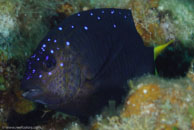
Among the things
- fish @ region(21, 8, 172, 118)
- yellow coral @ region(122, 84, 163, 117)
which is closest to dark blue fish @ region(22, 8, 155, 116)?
fish @ region(21, 8, 172, 118)

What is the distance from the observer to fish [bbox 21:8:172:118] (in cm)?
298

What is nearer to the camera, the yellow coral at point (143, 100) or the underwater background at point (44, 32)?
the yellow coral at point (143, 100)

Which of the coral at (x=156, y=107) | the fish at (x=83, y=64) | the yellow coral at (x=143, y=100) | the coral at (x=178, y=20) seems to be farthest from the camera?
the coral at (x=178, y=20)

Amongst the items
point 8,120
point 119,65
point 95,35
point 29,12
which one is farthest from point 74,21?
point 8,120

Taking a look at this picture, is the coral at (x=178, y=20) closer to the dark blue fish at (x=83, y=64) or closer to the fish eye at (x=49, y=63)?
the dark blue fish at (x=83, y=64)

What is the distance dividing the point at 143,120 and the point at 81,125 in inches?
44.4

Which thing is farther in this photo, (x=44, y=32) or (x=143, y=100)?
(x=44, y=32)

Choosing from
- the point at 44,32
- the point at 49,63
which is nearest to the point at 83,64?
the point at 49,63

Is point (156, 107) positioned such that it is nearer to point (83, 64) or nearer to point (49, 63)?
point (83, 64)

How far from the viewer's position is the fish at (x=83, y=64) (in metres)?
2.98

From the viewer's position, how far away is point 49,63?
303 centimetres

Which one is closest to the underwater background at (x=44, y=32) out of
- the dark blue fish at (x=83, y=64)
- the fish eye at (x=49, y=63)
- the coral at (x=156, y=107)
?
the dark blue fish at (x=83, y=64)

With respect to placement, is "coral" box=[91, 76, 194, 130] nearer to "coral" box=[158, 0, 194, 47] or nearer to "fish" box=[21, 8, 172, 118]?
"fish" box=[21, 8, 172, 118]

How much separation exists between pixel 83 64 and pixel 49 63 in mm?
497
